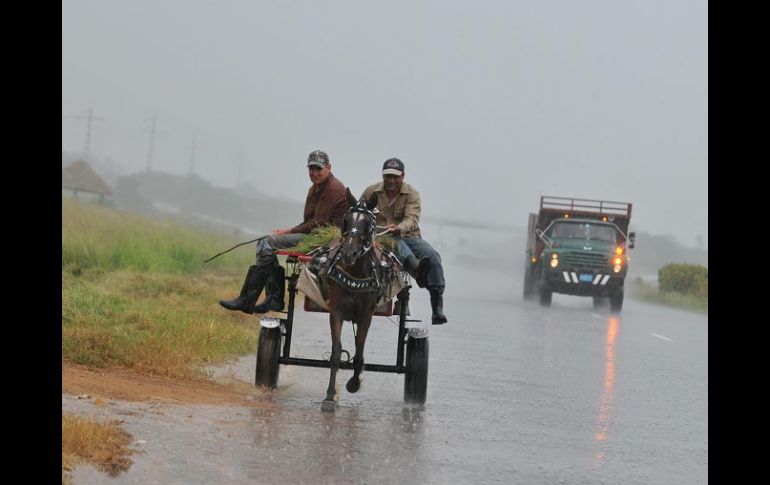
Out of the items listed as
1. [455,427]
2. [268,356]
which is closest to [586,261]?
[268,356]

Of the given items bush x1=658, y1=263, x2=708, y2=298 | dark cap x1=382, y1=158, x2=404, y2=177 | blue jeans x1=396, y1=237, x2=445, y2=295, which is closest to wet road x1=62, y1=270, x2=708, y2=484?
blue jeans x1=396, y1=237, x2=445, y2=295

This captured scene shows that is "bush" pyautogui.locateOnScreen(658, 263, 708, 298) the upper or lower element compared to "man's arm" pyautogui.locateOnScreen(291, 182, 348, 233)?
upper

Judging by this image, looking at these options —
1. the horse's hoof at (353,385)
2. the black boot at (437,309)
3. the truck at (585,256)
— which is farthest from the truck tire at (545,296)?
the horse's hoof at (353,385)

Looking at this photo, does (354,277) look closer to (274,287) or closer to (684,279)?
(274,287)

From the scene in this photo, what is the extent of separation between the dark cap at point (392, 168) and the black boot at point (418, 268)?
0.84 meters

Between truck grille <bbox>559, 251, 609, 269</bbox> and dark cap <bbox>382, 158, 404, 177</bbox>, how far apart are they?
2111cm

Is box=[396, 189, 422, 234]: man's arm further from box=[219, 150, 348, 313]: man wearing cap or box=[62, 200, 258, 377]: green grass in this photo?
box=[62, 200, 258, 377]: green grass

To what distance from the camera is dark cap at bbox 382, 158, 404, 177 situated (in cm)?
1230

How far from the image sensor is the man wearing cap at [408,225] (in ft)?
40.2
